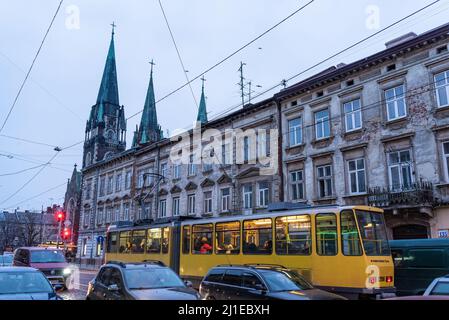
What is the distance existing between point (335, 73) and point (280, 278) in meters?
15.7

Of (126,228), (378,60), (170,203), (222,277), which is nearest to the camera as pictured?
(222,277)

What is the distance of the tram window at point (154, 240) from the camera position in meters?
19.3

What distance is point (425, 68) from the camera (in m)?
18.8

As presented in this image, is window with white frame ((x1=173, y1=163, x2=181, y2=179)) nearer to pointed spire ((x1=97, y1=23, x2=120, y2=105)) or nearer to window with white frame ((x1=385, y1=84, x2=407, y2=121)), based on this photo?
window with white frame ((x1=385, y1=84, x2=407, y2=121))

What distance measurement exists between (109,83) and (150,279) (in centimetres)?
6349

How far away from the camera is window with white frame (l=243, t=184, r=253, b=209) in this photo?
26719 mm

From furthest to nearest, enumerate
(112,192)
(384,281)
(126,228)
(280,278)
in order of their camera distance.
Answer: (112,192) → (126,228) → (384,281) → (280,278)

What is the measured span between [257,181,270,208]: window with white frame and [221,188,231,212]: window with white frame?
2.99 m

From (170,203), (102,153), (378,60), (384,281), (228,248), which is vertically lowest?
(384,281)

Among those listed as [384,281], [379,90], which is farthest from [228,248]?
[379,90]

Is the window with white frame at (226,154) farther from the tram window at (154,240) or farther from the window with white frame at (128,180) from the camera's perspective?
the window with white frame at (128,180)

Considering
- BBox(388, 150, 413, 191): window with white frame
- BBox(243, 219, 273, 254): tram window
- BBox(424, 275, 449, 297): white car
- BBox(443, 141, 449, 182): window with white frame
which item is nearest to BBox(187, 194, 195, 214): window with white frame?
BBox(388, 150, 413, 191): window with white frame

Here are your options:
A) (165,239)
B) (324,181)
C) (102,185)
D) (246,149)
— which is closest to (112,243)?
(165,239)

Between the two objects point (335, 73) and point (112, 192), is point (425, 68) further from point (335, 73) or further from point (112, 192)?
point (112, 192)
